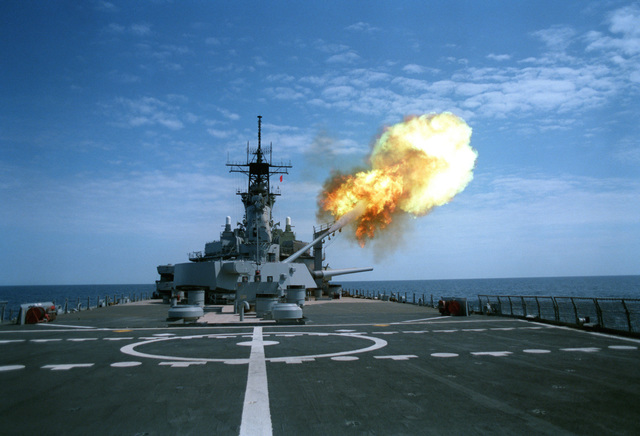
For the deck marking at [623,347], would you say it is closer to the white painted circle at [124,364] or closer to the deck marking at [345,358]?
the deck marking at [345,358]

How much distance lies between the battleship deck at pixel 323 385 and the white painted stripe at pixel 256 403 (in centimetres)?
3

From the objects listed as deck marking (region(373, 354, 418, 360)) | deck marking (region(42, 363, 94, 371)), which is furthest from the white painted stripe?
deck marking (region(42, 363, 94, 371))

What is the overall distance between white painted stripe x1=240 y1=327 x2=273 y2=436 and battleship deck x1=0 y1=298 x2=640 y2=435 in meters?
0.03

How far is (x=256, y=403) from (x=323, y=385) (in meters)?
1.63

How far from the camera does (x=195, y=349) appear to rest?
41.1 feet

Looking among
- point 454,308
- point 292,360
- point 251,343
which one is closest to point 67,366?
point 292,360

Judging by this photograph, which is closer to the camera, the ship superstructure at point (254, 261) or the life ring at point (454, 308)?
the life ring at point (454, 308)

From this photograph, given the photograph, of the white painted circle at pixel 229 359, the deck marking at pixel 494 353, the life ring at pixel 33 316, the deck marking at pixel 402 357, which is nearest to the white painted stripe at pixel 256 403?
the white painted circle at pixel 229 359

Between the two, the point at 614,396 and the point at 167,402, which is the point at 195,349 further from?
the point at 614,396

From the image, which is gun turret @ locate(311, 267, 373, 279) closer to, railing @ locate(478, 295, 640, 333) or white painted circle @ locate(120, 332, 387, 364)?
railing @ locate(478, 295, 640, 333)

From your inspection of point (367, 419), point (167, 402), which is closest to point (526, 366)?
point (367, 419)

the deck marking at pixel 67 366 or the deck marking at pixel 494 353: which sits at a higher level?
the deck marking at pixel 67 366

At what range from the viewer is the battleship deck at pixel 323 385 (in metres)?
5.60

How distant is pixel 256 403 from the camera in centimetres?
→ 656
